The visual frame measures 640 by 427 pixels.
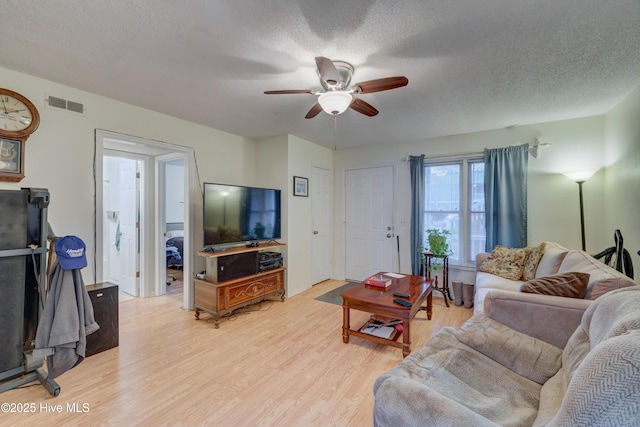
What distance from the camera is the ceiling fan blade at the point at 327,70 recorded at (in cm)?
166

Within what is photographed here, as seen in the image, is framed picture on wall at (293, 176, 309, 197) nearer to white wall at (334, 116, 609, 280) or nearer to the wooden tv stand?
the wooden tv stand

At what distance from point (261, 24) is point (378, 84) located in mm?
830

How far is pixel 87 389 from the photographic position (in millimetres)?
1986

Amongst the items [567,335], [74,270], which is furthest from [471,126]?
[74,270]

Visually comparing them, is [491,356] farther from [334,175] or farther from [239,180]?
[334,175]

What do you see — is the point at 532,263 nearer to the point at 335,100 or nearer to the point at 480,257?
the point at 480,257

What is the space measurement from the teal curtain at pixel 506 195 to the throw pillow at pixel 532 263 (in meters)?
0.48

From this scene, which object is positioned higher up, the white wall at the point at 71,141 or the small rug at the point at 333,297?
the white wall at the point at 71,141

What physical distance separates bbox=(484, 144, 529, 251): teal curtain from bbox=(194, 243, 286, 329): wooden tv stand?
10.0 ft

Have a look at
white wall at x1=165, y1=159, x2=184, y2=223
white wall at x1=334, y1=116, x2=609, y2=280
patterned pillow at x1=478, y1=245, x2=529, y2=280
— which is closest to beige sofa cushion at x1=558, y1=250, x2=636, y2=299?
patterned pillow at x1=478, y1=245, x2=529, y2=280

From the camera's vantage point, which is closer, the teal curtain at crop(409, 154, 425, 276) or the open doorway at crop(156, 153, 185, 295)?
the teal curtain at crop(409, 154, 425, 276)

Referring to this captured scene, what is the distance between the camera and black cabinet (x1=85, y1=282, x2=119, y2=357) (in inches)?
97.1

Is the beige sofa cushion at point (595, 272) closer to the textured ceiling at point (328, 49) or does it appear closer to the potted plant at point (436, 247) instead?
the potted plant at point (436, 247)

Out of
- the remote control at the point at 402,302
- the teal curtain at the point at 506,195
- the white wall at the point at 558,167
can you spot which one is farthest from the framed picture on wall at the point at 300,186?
the teal curtain at the point at 506,195
